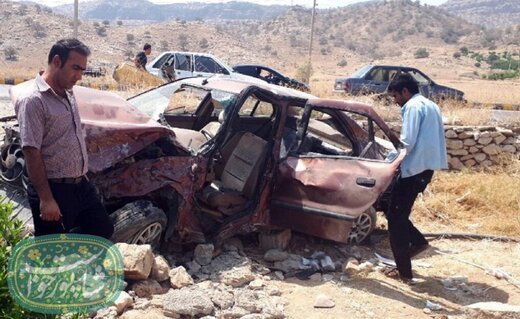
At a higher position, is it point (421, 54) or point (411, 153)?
point (421, 54)

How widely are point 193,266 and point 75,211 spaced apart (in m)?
1.71

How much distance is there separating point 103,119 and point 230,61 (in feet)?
140

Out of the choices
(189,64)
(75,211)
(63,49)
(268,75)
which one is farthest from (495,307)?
(268,75)

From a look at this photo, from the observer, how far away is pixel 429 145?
488 centimetres

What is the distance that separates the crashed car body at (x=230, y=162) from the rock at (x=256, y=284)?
2.00 ft

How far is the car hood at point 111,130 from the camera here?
436cm

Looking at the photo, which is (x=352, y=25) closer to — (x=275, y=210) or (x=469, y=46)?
(x=469, y=46)

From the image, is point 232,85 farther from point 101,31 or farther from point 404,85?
point 101,31

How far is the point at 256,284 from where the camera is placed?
188 inches

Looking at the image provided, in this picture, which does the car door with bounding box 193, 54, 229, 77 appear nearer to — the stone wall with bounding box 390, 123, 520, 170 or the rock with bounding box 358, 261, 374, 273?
the stone wall with bounding box 390, 123, 520, 170

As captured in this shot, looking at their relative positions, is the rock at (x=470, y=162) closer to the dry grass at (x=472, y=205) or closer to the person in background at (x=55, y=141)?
the dry grass at (x=472, y=205)

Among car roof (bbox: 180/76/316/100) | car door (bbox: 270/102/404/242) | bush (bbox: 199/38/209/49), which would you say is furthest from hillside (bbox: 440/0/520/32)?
car door (bbox: 270/102/404/242)

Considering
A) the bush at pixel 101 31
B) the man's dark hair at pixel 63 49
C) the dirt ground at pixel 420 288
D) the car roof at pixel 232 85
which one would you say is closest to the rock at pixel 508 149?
the dirt ground at pixel 420 288

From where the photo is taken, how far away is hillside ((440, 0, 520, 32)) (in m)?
111
